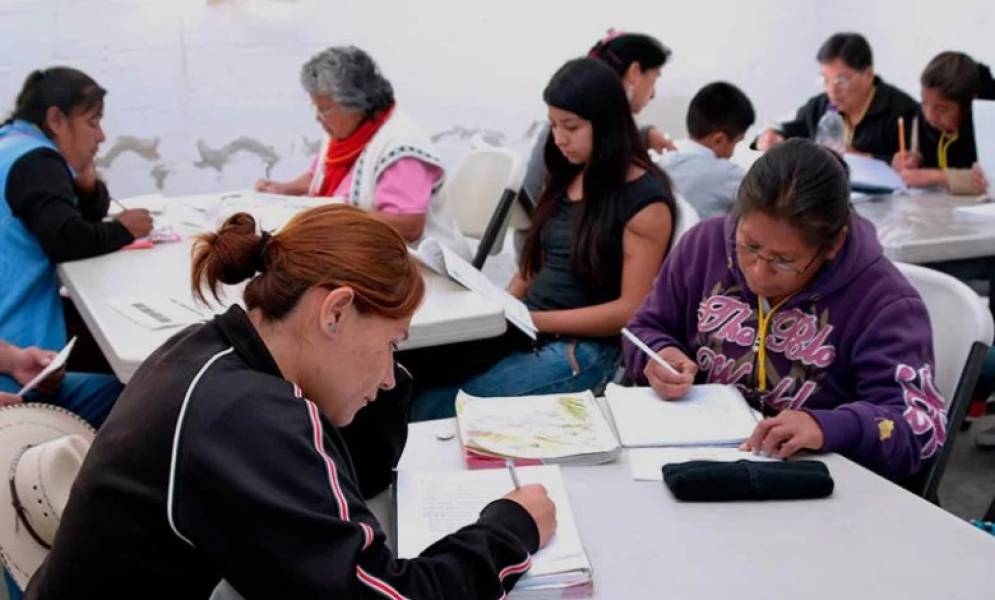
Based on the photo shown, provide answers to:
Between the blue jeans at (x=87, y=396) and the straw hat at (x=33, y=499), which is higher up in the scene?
the straw hat at (x=33, y=499)

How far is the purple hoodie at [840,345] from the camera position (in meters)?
1.45

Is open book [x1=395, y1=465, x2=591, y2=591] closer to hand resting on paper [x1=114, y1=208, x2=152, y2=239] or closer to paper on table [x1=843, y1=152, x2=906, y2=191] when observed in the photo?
hand resting on paper [x1=114, y1=208, x2=152, y2=239]

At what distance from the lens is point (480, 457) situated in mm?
1398

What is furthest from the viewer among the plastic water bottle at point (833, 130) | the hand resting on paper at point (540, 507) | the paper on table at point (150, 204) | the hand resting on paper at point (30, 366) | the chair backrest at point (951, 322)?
the plastic water bottle at point (833, 130)

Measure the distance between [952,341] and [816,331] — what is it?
0.93 ft

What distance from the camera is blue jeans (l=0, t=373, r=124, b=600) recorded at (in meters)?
2.10

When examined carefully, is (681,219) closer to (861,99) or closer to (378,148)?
(378,148)

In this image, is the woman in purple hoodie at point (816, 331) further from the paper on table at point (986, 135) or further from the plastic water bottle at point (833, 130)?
the plastic water bottle at point (833, 130)

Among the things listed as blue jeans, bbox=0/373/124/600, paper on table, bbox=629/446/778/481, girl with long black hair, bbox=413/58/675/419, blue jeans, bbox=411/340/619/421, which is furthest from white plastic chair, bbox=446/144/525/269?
paper on table, bbox=629/446/778/481

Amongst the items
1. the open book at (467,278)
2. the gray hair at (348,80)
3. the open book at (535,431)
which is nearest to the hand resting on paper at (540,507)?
the open book at (535,431)

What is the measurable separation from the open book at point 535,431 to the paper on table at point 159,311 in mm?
630

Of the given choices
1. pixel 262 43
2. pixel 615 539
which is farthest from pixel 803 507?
pixel 262 43

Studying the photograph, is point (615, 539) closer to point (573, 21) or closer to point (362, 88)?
point (362, 88)

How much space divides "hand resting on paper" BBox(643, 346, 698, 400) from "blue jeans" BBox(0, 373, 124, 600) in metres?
1.14
